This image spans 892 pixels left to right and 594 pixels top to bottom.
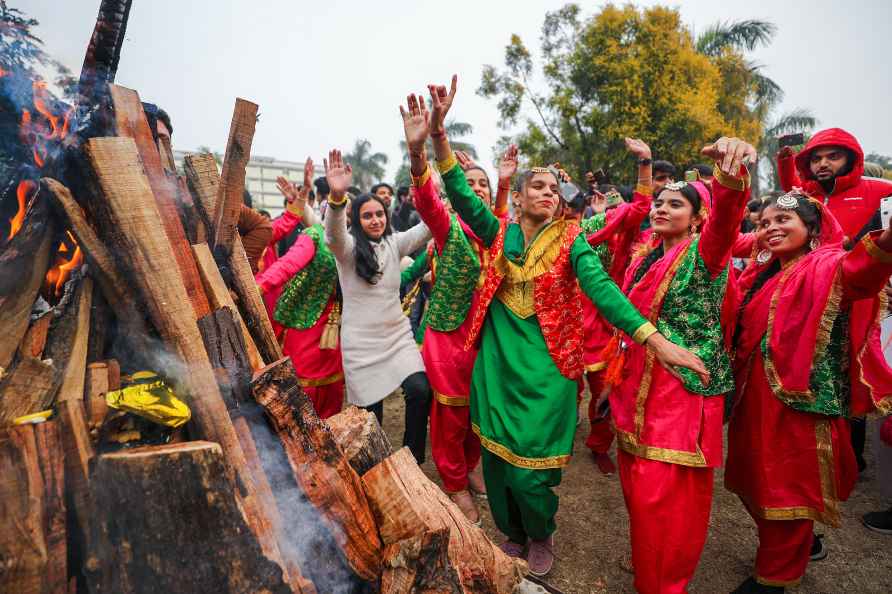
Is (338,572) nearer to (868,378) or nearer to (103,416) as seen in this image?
(103,416)

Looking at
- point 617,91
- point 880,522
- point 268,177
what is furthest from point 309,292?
point 268,177

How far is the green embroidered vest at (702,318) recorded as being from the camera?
2.40 m

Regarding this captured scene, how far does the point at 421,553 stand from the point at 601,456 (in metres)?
2.83

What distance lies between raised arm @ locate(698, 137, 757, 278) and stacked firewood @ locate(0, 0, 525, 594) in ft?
5.23

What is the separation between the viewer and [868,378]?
2441mm

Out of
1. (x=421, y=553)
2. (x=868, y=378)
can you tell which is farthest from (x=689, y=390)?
(x=421, y=553)

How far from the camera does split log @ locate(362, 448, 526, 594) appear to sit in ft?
4.91

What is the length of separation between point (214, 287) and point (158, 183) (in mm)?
381

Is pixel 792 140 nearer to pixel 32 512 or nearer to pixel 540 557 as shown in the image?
pixel 540 557

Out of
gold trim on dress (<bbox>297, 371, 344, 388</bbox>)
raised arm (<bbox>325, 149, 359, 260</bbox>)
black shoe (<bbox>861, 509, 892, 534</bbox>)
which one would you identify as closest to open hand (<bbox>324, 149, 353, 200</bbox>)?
raised arm (<bbox>325, 149, 359, 260</bbox>)

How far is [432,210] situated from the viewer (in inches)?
118

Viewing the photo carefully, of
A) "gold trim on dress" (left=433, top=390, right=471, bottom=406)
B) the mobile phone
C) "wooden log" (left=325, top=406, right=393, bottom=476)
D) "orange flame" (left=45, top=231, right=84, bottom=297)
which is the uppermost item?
the mobile phone

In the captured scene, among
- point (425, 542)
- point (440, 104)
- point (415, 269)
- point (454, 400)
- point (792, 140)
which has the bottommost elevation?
point (454, 400)

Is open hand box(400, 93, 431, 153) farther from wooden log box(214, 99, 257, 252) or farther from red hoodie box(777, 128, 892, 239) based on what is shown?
red hoodie box(777, 128, 892, 239)
